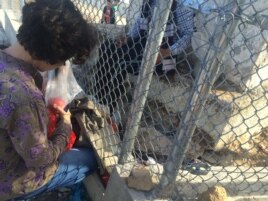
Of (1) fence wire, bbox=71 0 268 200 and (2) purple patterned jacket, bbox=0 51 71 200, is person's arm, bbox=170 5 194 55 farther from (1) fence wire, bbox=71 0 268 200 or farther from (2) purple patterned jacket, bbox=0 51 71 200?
(2) purple patterned jacket, bbox=0 51 71 200

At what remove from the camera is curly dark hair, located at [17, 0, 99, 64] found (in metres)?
1.64

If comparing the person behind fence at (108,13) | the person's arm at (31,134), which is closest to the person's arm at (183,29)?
the person behind fence at (108,13)

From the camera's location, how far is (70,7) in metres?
1.71

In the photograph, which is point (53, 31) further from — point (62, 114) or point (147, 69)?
point (62, 114)

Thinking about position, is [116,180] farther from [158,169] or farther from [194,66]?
[194,66]

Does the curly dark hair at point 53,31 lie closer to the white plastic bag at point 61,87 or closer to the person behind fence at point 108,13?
the white plastic bag at point 61,87

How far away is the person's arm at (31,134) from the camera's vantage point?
5.18 ft

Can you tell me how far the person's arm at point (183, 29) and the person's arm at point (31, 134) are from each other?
1632 millimetres

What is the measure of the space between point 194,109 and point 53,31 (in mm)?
711

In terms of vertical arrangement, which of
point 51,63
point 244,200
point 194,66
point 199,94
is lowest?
point 244,200

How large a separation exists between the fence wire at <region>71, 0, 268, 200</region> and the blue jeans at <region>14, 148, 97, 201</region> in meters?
0.16

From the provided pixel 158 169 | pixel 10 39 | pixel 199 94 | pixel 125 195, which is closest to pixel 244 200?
pixel 158 169

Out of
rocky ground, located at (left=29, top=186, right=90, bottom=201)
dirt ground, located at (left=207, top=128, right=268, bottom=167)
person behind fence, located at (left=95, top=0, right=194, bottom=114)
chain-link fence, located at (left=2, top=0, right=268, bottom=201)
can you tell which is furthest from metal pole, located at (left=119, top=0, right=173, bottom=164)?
dirt ground, located at (left=207, top=128, right=268, bottom=167)

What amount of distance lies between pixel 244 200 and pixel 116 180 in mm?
707
